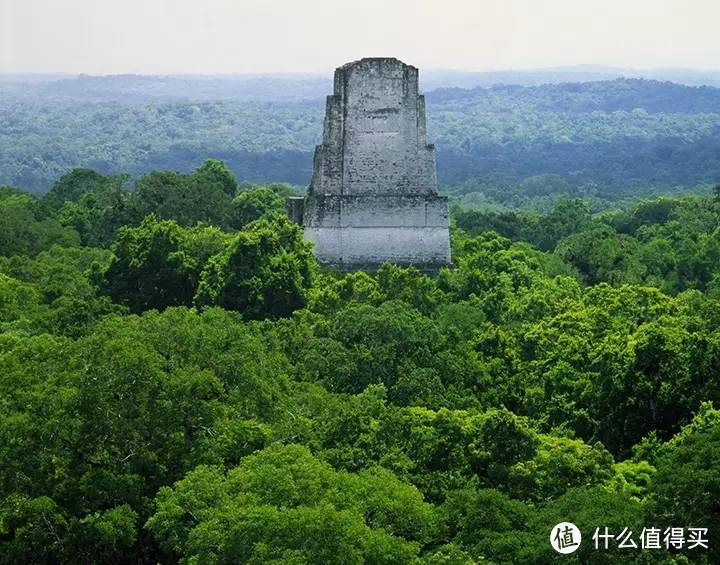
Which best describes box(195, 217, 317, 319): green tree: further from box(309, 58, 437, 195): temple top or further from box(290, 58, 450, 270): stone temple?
box(309, 58, 437, 195): temple top

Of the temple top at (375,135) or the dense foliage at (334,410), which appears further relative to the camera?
the temple top at (375,135)

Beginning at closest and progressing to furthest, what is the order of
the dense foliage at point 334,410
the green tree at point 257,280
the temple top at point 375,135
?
1. the dense foliage at point 334,410
2. the green tree at point 257,280
3. the temple top at point 375,135

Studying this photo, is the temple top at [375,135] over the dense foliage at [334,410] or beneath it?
over

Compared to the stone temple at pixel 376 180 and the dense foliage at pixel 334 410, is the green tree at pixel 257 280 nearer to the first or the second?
the dense foliage at pixel 334 410

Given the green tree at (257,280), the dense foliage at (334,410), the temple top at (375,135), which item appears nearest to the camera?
the dense foliage at (334,410)

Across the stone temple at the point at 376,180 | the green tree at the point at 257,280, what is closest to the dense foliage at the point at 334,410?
the green tree at the point at 257,280

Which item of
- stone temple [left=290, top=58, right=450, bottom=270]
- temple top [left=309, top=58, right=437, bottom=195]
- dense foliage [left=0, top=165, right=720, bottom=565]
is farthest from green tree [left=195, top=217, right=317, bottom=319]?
temple top [left=309, top=58, right=437, bottom=195]
